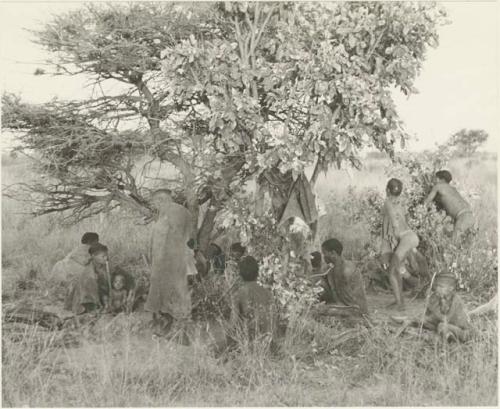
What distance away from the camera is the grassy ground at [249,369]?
461 centimetres

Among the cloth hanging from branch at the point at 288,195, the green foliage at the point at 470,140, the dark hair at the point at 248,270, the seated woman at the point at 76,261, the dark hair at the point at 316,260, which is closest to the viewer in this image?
the dark hair at the point at 248,270

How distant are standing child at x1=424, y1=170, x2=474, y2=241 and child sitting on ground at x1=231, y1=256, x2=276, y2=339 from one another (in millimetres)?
3076

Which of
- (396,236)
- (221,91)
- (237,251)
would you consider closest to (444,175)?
(396,236)

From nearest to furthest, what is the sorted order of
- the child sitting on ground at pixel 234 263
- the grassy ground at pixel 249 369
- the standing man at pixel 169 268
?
the grassy ground at pixel 249 369, the standing man at pixel 169 268, the child sitting on ground at pixel 234 263

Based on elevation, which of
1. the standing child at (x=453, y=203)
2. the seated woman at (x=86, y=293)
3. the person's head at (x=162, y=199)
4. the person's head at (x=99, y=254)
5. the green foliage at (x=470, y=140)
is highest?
the green foliage at (x=470, y=140)

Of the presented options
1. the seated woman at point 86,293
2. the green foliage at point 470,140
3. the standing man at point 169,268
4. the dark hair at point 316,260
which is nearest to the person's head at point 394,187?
the dark hair at point 316,260

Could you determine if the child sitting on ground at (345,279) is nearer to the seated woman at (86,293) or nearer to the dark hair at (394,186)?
the dark hair at (394,186)

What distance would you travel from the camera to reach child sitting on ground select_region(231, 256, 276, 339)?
5.34 metres

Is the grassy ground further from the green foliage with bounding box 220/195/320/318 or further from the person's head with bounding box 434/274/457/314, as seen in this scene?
the person's head with bounding box 434/274/457/314

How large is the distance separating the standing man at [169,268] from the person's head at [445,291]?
220cm

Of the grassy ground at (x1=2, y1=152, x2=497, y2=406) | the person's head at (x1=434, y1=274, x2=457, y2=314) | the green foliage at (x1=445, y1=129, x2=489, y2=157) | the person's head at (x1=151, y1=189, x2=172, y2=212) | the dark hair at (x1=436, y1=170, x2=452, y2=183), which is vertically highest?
the green foliage at (x1=445, y1=129, x2=489, y2=157)

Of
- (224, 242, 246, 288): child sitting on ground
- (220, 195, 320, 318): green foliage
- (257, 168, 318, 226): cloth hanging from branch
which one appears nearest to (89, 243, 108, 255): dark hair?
(224, 242, 246, 288): child sitting on ground

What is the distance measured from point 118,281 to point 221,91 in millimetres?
2139

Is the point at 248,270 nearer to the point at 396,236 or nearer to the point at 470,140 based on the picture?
the point at 396,236
